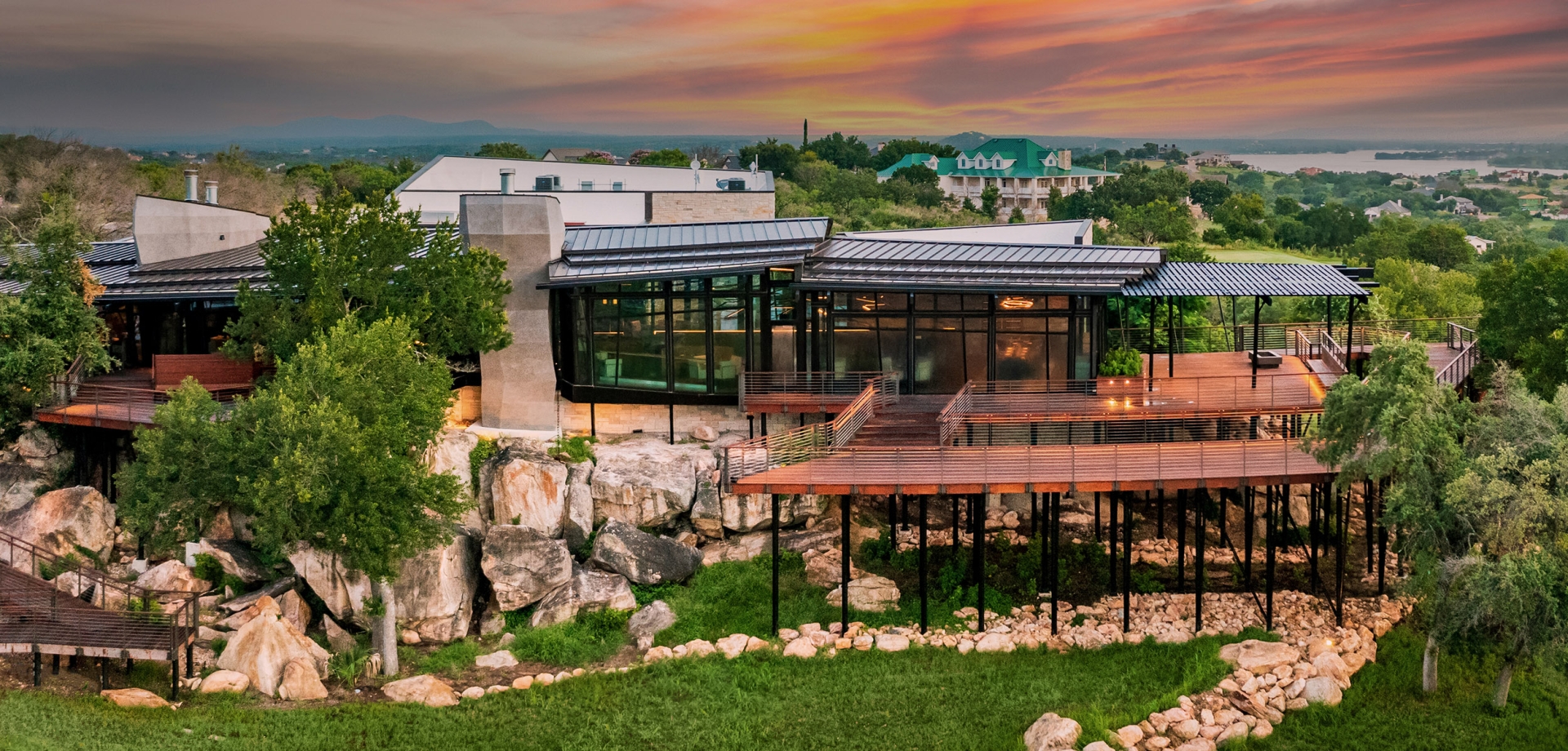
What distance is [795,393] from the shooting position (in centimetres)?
3675

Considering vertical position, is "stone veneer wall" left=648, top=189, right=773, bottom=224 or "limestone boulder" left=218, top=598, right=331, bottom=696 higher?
"stone veneer wall" left=648, top=189, right=773, bottom=224

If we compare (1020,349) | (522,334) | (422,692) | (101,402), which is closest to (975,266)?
(1020,349)

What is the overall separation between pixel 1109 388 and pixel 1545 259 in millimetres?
16673

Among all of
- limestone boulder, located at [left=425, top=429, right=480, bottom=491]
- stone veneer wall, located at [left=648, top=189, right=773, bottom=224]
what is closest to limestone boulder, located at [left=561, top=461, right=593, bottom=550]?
limestone boulder, located at [left=425, top=429, right=480, bottom=491]

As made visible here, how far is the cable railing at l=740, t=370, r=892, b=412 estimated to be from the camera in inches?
1428

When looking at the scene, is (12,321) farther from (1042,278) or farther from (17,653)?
(1042,278)

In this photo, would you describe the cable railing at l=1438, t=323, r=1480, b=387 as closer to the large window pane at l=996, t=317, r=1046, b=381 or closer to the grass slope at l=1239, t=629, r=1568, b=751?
the grass slope at l=1239, t=629, r=1568, b=751

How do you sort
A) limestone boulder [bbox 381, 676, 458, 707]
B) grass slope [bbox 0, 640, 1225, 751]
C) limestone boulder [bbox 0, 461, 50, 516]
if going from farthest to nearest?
limestone boulder [bbox 0, 461, 50, 516]
limestone boulder [bbox 381, 676, 458, 707]
grass slope [bbox 0, 640, 1225, 751]

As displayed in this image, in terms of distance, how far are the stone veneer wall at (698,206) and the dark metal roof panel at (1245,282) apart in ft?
67.9

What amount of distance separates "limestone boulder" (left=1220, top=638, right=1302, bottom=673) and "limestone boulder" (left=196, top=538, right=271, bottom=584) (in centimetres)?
2214

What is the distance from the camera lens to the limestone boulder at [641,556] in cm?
3356

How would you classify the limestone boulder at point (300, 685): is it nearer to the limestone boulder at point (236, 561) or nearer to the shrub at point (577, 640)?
the shrub at point (577, 640)

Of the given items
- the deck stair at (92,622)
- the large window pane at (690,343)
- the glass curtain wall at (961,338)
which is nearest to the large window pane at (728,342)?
the large window pane at (690,343)

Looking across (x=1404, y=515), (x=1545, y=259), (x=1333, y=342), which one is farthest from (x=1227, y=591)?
(x=1545, y=259)
